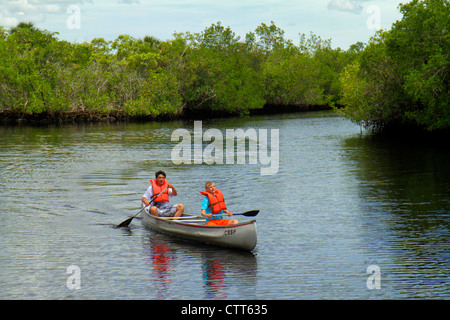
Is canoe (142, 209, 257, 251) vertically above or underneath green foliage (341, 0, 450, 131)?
underneath

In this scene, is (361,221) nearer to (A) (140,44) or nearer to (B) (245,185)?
(B) (245,185)

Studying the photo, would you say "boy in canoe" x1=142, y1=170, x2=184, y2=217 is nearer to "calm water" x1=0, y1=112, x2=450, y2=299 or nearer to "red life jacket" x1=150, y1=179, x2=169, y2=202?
"red life jacket" x1=150, y1=179, x2=169, y2=202

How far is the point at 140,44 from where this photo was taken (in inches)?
3612

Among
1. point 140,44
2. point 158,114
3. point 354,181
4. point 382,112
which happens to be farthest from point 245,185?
point 140,44

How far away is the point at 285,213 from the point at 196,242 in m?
5.53

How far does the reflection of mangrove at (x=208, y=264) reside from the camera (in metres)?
14.0

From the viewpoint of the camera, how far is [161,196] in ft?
65.8

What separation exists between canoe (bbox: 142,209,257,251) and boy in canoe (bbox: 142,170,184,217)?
702 mm

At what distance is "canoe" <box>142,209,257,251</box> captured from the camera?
16422mm

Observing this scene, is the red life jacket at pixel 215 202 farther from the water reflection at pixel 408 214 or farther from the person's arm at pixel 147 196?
the water reflection at pixel 408 214

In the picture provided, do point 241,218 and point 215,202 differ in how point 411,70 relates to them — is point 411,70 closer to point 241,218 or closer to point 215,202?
point 241,218

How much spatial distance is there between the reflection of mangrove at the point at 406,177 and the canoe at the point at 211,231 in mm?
6567

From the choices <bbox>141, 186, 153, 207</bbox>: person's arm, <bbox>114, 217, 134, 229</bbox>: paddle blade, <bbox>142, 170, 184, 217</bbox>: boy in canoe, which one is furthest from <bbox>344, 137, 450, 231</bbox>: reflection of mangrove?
<bbox>114, 217, 134, 229</bbox>: paddle blade

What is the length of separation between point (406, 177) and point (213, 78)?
62279 millimetres
